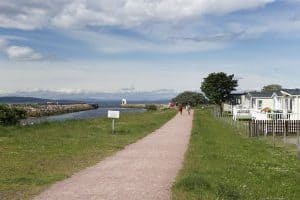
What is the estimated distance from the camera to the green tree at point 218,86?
8056cm

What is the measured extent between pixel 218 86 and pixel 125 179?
69.3 metres

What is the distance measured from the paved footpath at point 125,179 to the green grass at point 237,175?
0.40 metres

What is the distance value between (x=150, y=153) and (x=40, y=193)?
27.9 ft

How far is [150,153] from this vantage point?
19250mm

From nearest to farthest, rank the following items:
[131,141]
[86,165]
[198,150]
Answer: [86,165] → [198,150] → [131,141]

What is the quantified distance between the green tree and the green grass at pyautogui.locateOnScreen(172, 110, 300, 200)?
59.3 meters

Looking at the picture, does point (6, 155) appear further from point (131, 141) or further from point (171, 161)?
point (131, 141)

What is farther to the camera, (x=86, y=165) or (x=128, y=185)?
(x=86, y=165)

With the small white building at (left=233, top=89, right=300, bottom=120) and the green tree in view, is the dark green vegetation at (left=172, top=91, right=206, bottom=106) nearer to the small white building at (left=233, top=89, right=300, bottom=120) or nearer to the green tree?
the green tree

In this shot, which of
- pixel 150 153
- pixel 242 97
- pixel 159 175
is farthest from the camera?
pixel 242 97

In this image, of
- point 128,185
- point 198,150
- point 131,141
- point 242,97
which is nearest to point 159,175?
point 128,185

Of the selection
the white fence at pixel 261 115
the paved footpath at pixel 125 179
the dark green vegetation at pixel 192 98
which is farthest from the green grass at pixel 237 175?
the dark green vegetation at pixel 192 98

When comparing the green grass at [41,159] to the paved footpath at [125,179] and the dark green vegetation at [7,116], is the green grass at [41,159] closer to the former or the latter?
the paved footpath at [125,179]

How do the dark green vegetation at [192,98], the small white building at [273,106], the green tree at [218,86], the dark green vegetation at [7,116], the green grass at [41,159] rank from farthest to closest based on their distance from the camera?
1. the dark green vegetation at [192,98]
2. the green tree at [218,86]
3. the small white building at [273,106]
4. the dark green vegetation at [7,116]
5. the green grass at [41,159]
